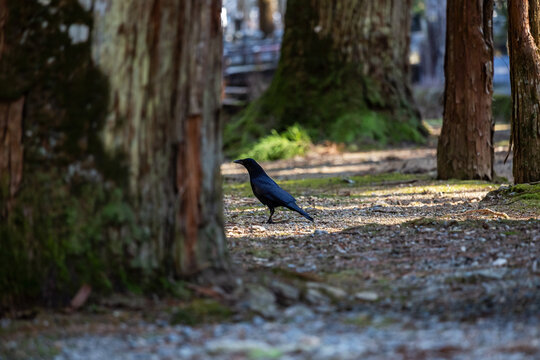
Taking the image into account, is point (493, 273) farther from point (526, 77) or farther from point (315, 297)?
point (526, 77)

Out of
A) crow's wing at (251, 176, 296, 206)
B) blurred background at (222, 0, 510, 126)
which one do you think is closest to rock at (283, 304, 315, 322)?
crow's wing at (251, 176, 296, 206)

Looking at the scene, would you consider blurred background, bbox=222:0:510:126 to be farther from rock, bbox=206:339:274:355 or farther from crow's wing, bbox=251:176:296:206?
rock, bbox=206:339:274:355

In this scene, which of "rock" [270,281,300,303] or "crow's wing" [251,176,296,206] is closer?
"rock" [270,281,300,303]

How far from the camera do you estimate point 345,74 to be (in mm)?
15477

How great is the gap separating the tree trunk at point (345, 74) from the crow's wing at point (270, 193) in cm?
748

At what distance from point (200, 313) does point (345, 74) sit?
11841 mm

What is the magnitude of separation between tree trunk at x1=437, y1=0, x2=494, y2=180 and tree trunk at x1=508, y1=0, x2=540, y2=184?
1.57 metres

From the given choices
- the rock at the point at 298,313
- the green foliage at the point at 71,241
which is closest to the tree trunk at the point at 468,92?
the rock at the point at 298,313

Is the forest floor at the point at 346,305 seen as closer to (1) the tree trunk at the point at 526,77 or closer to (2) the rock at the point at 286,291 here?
(2) the rock at the point at 286,291

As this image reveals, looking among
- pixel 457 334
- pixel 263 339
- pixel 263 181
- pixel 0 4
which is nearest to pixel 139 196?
pixel 263 339

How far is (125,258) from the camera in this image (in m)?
4.24

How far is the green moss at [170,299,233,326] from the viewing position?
4.04 metres

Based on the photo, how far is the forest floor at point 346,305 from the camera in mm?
3531

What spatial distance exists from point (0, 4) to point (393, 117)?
12005 millimetres
